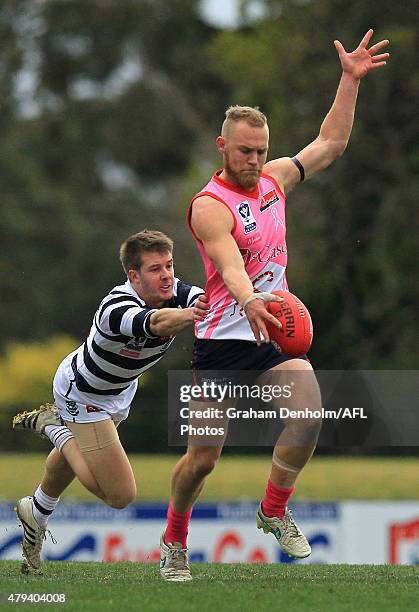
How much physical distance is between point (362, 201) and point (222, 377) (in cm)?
2536

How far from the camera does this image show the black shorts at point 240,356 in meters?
7.55

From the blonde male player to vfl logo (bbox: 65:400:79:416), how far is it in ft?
2.95

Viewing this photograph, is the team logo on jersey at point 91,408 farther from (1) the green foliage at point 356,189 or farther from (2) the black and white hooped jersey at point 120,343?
(1) the green foliage at point 356,189

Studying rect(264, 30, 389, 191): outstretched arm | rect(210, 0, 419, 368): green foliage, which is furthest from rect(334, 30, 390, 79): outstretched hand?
rect(210, 0, 419, 368): green foliage

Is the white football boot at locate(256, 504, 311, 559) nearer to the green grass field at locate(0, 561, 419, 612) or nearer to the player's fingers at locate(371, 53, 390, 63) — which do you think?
the green grass field at locate(0, 561, 419, 612)

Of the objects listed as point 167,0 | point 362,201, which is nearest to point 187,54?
point 167,0

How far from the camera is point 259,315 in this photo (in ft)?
22.5

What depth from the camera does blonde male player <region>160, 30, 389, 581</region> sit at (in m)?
7.45

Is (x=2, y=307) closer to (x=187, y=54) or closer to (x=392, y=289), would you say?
(x=187, y=54)

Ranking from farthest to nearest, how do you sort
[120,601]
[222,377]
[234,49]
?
1. [234,49]
2. [222,377]
3. [120,601]

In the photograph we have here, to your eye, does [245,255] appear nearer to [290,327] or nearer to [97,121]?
[290,327]

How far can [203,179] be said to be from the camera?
39.2 metres

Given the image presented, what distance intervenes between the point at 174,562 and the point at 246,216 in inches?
81.5

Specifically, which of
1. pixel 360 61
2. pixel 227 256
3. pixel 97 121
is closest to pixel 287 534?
pixel 227 256
